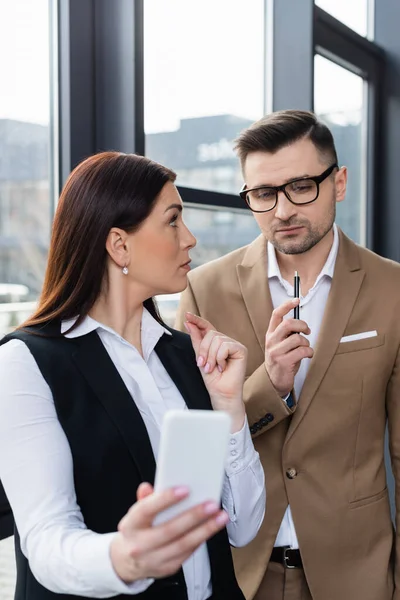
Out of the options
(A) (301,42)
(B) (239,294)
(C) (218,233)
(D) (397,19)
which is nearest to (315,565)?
(B) (239,294)

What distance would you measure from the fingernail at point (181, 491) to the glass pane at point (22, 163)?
102 centimetres

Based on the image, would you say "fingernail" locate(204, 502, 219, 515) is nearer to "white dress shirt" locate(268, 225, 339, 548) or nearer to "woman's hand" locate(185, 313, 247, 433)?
"woman's hand" locate(185, 313, 247, 433)

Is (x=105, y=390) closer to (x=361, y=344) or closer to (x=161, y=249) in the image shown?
(x=161, y=249)

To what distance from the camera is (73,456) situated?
1.17 meters

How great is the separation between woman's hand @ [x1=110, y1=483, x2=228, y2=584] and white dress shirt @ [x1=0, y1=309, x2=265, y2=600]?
0.08m

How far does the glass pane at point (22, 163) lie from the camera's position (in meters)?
1.75

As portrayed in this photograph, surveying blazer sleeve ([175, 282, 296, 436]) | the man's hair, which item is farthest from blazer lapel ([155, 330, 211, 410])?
the man's hair

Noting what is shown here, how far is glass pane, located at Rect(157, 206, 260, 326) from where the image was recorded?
7.76 ft

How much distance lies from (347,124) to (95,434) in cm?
288

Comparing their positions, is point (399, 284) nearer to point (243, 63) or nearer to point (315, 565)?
point (315, 565)

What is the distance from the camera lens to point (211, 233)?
8.44 feet

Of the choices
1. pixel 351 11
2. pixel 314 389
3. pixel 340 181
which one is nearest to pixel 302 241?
pixel 340 181

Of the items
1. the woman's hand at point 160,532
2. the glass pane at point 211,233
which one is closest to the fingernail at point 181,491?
the woman's hand at point 160,532

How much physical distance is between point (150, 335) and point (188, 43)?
130 cm
